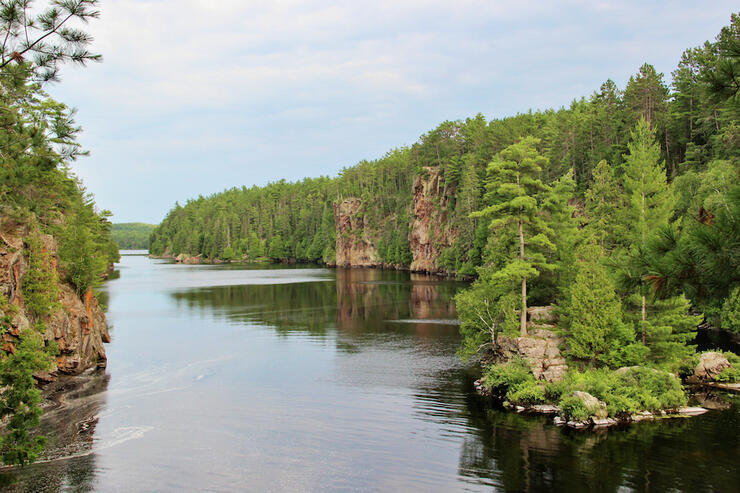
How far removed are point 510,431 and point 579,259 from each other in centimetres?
1187

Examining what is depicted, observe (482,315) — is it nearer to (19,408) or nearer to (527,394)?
(527,394)

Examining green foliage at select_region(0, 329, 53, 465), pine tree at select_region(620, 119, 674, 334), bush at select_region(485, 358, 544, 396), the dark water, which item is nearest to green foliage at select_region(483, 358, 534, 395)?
bush at select_region(485, 358, 544, 396)

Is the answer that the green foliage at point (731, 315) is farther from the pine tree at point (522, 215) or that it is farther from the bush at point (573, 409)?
the bush at point (573, 409)

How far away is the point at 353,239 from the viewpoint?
125m

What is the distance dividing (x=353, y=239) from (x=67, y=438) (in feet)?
347

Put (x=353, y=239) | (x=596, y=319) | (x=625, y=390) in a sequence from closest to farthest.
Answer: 1. (x=625, y=390)
2. (x=596, y=319)
3. (x=353, y=239)

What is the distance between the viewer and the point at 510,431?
67.4 feet

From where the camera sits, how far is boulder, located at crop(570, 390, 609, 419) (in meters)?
20.8

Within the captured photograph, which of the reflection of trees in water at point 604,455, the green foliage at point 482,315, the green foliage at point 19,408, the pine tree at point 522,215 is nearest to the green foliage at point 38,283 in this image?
the green foliage at point 19,408

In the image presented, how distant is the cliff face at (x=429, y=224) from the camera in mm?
93188

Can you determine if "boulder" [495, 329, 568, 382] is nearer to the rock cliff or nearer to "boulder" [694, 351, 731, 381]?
"boulder" [694, 351, 731, 381]

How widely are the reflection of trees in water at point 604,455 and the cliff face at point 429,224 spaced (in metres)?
69.3

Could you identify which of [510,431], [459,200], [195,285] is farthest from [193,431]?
[459,200]

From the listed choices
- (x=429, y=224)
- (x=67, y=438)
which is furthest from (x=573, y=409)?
(x=429, y=224)
